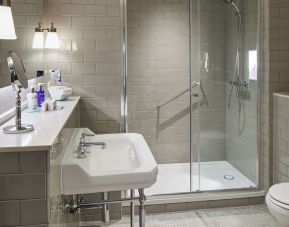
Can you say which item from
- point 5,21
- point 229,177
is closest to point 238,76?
A: point 229,177

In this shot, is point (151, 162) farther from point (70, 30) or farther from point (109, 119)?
point (70, 30)

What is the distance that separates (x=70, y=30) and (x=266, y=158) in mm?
2100

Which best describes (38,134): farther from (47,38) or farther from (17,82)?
(47,38)

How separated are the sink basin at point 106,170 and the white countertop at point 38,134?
17 cm

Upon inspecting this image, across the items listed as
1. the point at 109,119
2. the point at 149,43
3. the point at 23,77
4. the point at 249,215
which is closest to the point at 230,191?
the point at 249,215

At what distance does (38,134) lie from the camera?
1438 mm

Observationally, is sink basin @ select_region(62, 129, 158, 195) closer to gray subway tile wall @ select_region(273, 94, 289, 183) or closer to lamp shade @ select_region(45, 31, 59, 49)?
lamp shade @ select_region(45, 31, 59, 49)

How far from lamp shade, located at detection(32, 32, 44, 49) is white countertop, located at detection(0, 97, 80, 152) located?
2.30 ft

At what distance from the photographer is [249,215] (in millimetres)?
3025

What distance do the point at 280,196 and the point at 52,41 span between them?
2.04m

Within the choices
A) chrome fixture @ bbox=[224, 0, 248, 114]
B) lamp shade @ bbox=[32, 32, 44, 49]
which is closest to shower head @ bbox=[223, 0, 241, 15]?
chrome fixture @ bbox=[224, 0, 248, 114]

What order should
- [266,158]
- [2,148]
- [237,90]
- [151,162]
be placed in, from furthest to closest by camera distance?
[237,90]
[266,158]
[151,162]
[2,148]

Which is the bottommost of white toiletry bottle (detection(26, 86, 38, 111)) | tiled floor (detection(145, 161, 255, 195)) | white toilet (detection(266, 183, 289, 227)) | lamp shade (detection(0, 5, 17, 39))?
tiled floor (detection(145, 161, 255, 195))

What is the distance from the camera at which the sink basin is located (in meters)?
1.50
